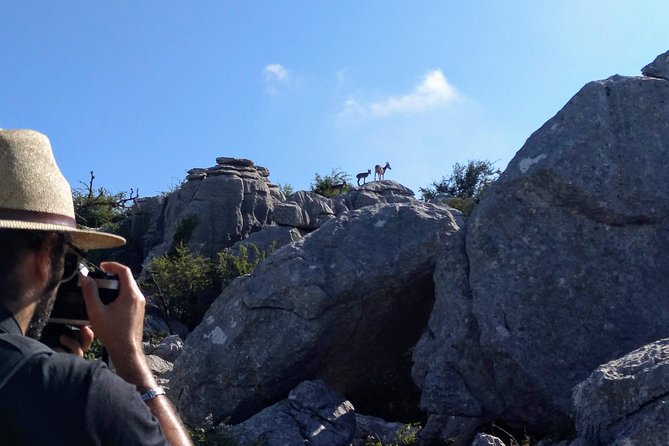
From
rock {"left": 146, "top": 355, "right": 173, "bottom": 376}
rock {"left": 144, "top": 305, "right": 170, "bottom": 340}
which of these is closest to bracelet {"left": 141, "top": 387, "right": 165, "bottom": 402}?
rock {"left": 146, "top": 355, "right": 173, "bottom": 376}

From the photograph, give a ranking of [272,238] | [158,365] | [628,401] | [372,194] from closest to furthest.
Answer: [628,401] < [158,365] < [272,238] < [372,194]

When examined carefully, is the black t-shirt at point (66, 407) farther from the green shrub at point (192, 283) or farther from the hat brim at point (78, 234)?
the green shrub at point (192, 283)

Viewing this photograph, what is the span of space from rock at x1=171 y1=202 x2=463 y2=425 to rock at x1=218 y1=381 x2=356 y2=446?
1.66 ft

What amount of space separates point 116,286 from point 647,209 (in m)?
6.60

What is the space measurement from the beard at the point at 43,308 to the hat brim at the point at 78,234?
0.32ft

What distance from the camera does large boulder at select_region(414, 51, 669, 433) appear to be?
7.51m

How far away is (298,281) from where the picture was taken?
8.97 meters

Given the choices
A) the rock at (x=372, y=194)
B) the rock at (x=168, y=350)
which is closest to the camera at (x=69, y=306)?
the rock at (x=168, y=350)

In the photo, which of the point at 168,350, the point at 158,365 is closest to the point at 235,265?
the point at 168,350

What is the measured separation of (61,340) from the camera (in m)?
2.29

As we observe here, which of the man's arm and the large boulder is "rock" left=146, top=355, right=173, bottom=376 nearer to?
the large boulder

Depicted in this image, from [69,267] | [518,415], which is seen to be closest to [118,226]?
[518,415]

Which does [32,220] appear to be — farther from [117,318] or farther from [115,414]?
[115,414]

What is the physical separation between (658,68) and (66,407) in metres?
8.03
